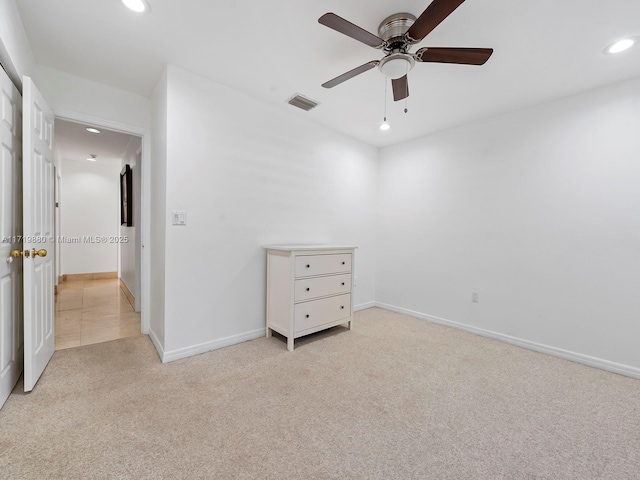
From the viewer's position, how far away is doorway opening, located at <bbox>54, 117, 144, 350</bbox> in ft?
10.9

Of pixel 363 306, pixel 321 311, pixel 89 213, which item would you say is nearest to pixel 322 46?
pixel 321 311

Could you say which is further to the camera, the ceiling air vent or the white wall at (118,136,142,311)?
the white wall at (118,136,142,311)

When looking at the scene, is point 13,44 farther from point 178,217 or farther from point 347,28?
point 347,28

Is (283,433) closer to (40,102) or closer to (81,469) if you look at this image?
(81,469)

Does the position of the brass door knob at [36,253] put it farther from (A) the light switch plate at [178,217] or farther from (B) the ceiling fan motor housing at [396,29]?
(B) the ceiling fan motor housing at [396,29]

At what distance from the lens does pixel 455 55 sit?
1.69 metres

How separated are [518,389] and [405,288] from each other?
5.97 feet

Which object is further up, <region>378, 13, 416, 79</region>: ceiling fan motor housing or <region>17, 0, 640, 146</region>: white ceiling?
<region>17, 0, 640, 146</region>: white ceiling

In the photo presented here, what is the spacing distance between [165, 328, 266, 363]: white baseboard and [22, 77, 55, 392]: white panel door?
2.57ft

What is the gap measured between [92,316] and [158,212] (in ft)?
6.59

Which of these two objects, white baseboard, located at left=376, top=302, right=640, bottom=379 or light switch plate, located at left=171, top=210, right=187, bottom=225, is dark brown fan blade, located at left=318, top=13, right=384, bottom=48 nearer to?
light switch plate, located at left=171, top=210, right=187, bottom=225

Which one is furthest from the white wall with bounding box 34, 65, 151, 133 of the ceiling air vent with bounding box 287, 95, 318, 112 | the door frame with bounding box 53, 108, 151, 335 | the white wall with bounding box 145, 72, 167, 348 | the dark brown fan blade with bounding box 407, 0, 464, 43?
the dark brown fan blade with bounding box 407, 0, 464, 43

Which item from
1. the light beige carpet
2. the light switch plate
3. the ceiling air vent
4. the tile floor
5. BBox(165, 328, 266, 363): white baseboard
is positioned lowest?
the tile floor

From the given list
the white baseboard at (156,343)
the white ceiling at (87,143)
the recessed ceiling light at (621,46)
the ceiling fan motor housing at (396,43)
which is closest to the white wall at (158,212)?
the white baseboard at (156,343)
